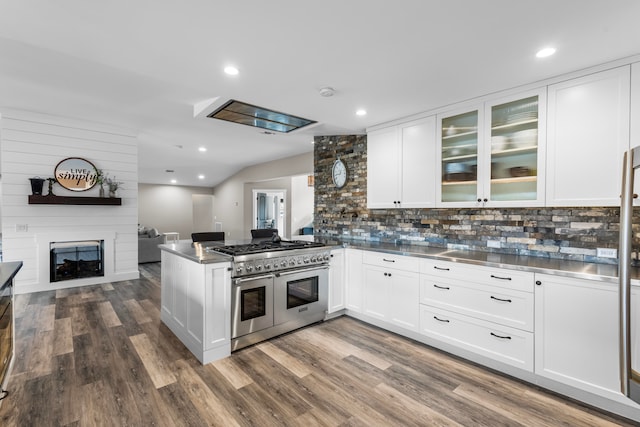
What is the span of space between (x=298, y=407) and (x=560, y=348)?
1904 millimetres

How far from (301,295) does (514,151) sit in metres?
2.54

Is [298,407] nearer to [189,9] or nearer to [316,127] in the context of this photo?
[189,9]

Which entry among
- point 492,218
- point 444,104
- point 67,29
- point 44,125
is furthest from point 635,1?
point 44,125

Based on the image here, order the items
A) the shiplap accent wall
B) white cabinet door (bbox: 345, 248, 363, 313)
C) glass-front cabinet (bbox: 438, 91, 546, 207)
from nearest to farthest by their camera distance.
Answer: glass-front cabinet (bbox: 438, 91, 546, 207) < white cabinet door (bbox: 345, 248, 363, 313) < the shiplap accent wall

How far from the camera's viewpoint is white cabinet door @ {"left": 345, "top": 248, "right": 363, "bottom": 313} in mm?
3562

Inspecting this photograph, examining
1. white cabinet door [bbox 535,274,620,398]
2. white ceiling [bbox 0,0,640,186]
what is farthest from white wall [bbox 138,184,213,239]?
white cabinet door [bbox 535,274,620,398]

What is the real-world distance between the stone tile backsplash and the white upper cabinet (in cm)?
28

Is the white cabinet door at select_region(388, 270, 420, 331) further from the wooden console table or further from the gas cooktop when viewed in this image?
the wooden console table

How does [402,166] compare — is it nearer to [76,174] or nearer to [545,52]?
[545,52]

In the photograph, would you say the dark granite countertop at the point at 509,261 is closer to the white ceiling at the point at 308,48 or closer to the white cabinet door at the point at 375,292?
the white cabinet door at the point at 375,292

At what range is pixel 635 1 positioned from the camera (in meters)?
1.68

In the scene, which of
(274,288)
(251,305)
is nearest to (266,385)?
(251,305)

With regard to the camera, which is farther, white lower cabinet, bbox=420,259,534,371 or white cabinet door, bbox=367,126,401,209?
white cabinet door, bbox=367,126,401,209

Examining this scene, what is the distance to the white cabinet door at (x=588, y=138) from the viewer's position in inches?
89.4
